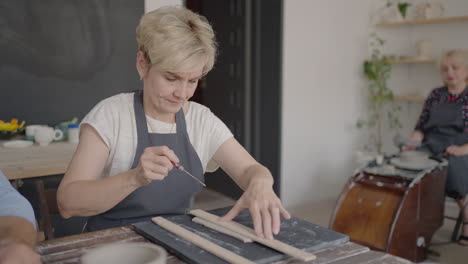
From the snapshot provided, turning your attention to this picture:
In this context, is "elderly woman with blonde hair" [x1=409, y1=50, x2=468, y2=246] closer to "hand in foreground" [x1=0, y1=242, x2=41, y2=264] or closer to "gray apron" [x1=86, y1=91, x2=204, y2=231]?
"gray apron" [x1=86, y1=91, x2=204, y2=231]

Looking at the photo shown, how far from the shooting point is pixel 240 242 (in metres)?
1.09

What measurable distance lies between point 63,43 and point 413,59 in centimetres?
324

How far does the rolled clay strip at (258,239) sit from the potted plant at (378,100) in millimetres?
3681

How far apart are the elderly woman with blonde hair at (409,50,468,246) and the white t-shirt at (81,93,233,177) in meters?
2.40

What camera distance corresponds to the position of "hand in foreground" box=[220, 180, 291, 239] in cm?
115

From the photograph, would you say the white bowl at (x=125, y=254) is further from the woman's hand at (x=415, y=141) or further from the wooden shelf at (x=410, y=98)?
the wooden shelf at (x=410, y=98)

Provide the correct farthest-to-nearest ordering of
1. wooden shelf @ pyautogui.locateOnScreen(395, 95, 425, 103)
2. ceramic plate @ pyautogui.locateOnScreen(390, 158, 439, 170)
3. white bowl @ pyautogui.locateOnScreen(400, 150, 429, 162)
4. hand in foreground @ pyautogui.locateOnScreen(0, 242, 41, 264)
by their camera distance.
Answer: wooden shelf @ pyautogui.locateOnScreen(395, 95, 425, 103)
white bowl @ pyautogui.locateOnScreen(400, 150, 429, 162)
ceramic plate @ pyautogui.locateOnScreen(390, 158, 439, 170)
hand in foreground @ pyautogui.locateOnScreen(0, 242, 41, 264)

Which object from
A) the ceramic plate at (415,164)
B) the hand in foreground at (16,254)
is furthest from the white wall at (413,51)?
the hand in foreground at (16,254)

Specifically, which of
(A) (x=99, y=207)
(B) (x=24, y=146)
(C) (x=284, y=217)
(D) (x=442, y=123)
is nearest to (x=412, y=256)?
(D) (x=442, y=123)

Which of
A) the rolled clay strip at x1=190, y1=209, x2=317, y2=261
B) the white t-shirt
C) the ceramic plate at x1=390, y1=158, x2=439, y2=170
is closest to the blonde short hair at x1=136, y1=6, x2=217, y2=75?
the white t-shirt

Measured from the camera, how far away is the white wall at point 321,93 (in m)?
4.21

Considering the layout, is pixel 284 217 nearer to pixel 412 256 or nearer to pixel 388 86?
pixel 412 256

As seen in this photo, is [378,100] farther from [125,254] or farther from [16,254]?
[16,254]

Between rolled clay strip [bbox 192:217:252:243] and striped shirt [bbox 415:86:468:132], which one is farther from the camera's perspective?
striped shirt [bbox 415:86:468:132]
